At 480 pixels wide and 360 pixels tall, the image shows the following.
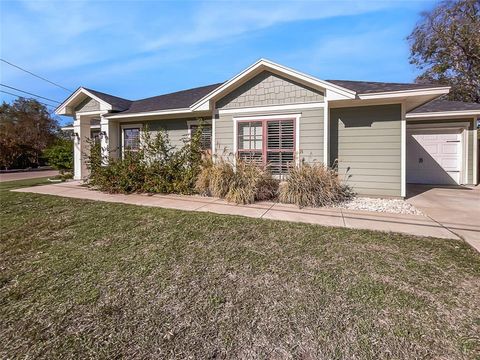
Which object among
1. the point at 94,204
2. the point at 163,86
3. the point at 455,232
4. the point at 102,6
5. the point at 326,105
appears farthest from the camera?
the point at 163,86

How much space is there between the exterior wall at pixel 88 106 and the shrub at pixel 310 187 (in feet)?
33.1

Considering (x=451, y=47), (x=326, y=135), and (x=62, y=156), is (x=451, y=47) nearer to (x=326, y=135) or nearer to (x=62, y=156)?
(x=326, y=135)

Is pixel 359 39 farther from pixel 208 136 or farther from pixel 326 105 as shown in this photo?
pixel 208 136

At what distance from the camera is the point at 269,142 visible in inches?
318

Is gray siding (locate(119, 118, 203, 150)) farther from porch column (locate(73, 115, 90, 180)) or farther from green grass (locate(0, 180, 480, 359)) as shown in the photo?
green grass (locate(0, 180, 480, 359))

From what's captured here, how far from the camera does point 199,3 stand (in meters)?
7.50

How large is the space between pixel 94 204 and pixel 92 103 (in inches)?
299

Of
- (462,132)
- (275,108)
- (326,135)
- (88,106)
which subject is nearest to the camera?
(326,135)

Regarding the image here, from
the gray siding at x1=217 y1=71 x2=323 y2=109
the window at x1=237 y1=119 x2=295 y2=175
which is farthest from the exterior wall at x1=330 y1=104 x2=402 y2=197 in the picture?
the window at x1=237 y1=119 x2=295 y2=175

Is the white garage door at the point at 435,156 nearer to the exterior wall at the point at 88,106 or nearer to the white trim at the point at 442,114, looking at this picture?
the white trim at the point at 442,114

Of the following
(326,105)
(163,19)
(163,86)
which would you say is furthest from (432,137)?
(163,86)

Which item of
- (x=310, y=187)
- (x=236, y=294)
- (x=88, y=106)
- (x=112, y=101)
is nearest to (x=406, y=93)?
(x=310, y=187)

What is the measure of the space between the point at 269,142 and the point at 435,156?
7.63m

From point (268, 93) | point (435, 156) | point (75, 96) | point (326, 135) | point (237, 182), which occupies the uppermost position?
point (75, 96)
